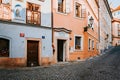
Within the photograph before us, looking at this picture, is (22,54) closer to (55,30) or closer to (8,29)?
(8,29)

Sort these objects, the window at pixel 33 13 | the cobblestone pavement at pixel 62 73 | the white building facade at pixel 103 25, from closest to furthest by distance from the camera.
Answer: the cobblestone pavement at pixel 62 73 → the window at pixel 33 13 → the white building facade at pixel 103 25

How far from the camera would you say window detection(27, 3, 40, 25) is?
18845mm

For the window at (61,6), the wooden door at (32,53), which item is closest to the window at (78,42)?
the window at (61,6)

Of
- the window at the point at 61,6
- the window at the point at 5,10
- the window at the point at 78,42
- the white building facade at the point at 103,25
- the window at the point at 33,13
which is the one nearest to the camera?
the window at the point at 5,10

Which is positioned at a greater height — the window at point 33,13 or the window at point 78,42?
the window at point 33,13

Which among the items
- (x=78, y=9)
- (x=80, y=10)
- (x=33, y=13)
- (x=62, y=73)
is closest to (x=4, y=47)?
(x=33, y=13)

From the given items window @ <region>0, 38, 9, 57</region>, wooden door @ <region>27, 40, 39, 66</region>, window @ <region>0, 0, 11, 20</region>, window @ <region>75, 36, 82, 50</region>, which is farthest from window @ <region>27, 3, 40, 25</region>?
window @ <region>75, 36, 82, 50</region>

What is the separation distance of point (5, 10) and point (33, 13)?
2.89 meters

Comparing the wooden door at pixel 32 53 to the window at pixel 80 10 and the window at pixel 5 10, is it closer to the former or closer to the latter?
the window at pixel 5 10

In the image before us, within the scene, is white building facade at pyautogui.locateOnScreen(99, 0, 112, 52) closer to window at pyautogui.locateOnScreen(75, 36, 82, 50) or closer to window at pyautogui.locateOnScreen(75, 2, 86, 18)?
window at pyautogui.locateOnScreen(75, 2, 86, 18)

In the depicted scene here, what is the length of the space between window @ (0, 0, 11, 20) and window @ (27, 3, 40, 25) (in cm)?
202

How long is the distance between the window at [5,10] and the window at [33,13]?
202 cm

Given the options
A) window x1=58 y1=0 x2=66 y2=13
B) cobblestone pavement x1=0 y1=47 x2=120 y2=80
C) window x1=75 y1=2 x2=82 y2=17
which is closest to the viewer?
cobblestone pavement x1=0 y1=47 x2=120 y2=80

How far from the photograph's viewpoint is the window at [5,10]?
1659cm
